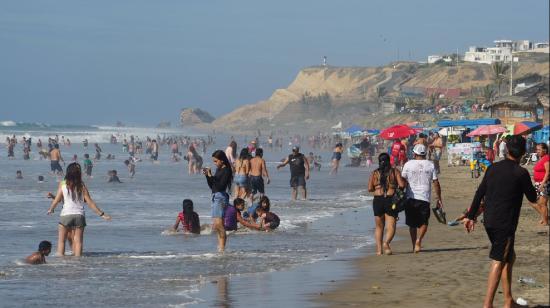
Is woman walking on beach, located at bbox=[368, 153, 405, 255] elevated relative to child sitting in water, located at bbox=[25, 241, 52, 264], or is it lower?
elevated

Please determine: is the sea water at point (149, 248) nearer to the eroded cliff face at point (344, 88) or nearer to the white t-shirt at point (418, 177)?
the white t-shirt at point (418, 177)

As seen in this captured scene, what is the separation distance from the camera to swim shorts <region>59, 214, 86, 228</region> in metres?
12.6

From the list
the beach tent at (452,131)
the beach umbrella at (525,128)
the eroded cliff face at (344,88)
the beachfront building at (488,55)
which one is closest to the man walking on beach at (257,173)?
the beach umbrella at (525,128)

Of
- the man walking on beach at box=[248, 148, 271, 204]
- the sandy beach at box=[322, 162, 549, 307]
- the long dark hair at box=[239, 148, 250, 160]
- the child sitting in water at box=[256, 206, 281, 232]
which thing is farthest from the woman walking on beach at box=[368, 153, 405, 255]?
the man walking on beach at box=[248, 148, 271, 204]

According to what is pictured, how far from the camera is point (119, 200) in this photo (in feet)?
82.9

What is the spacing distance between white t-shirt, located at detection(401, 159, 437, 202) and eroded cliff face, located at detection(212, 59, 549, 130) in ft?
355

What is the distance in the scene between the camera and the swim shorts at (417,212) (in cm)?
1205

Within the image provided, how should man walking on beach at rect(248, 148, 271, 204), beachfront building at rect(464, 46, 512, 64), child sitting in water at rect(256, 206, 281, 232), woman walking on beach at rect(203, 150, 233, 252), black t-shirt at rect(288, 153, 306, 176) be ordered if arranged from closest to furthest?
woman walking on beach at rect(203, 150, 233, 252) → child sitting in water at rect(256, 206, 281, 232) → man walking on beach at rect(248, 148, 271, 204) → black t-shirt at rect(288, 153, 306, 176) → beachfront building at rect(464, 46, 512, 64)

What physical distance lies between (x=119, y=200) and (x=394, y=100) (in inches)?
3398

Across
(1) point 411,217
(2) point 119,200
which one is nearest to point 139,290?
(1) point 411,217

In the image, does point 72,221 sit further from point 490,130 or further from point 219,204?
point 490,130

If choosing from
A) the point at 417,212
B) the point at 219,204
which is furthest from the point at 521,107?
the point at 219,204

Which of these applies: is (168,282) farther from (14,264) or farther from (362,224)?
(362,224)

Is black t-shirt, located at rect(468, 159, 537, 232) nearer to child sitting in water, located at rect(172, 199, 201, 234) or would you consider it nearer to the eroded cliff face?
child sitting in water, located at rect(172, 199, 201, 234)
